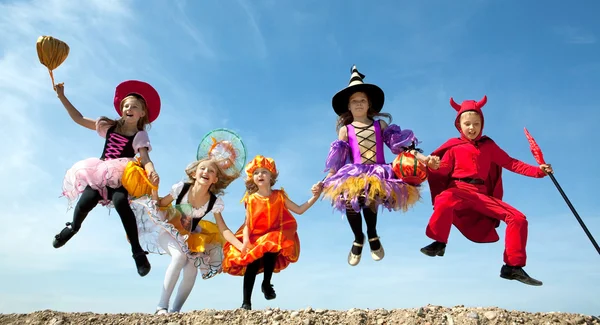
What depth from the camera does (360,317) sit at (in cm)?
497

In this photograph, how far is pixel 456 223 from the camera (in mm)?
6570

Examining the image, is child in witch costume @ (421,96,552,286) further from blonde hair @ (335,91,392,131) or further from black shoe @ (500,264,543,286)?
blonde hair @ (335,91,392,131)

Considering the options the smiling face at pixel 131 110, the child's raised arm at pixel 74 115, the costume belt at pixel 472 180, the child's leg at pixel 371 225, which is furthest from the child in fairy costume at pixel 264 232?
the child's raised arm at pixel 74 115

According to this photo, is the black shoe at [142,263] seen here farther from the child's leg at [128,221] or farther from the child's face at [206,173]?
the child's face at [206,173]

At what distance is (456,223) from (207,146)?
3216 millimetres

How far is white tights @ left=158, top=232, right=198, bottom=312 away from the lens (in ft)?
19.7

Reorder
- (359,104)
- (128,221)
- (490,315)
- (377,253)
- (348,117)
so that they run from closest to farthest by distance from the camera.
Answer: (490,315), (128,221), (377,253), (359,104), (348,117)

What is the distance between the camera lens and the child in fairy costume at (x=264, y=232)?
6059 mm

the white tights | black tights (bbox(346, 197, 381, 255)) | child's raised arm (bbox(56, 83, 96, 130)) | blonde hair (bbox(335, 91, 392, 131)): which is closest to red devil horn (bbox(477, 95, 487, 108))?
blonde hair (bbox(335, 91, 392, 131))

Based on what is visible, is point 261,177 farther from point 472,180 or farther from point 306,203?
point 472,180

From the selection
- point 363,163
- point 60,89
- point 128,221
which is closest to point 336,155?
point 363,163

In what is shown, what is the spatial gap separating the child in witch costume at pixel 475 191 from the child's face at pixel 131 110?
3661mm

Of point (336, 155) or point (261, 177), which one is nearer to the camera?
point (261, 177)

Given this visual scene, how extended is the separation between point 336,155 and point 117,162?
2582 mm
